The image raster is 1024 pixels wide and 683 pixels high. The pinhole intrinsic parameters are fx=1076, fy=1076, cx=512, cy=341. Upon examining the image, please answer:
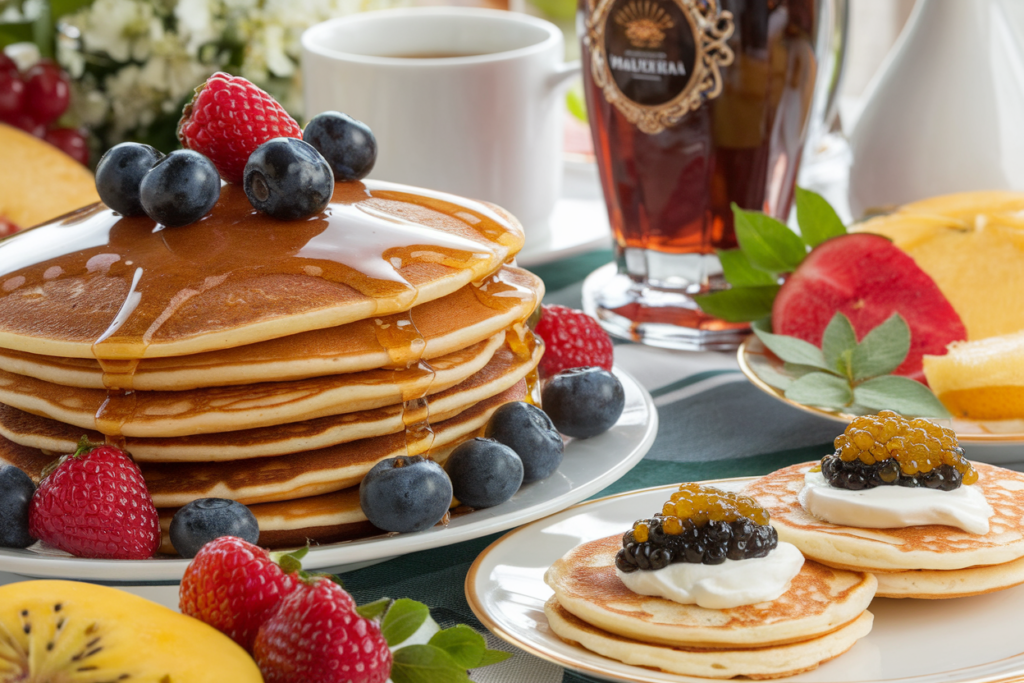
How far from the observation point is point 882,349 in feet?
3.99

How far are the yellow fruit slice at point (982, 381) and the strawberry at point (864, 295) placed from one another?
94mm

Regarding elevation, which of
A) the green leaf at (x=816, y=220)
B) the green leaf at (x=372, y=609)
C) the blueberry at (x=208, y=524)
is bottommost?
Answer: the blueberry at (x=208, y=524)

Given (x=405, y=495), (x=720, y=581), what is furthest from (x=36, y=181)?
(x=720, y=581)

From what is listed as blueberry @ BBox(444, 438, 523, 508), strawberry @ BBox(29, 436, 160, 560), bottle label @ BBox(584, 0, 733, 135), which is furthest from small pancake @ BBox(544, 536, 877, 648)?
bottle label @ BBox(584, 0, 733, 135)

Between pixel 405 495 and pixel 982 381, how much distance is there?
648mm

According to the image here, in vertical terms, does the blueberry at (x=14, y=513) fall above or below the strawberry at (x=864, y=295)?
below

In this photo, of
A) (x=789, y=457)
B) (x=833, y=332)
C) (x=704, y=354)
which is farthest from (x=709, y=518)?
(x=704, y=354)

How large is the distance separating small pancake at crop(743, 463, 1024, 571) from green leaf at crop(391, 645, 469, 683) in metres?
0.31

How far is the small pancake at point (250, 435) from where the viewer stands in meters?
0.89

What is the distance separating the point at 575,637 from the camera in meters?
0.76

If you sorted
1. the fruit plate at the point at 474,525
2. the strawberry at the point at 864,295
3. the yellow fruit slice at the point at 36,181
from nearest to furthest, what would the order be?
the fruit plate at the point at 474,525
the strawberry at the point at 864,295
the yellow fruit slice at the point at 36,181

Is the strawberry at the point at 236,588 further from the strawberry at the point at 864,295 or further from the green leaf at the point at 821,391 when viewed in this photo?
the strawberry at the point at 864,295

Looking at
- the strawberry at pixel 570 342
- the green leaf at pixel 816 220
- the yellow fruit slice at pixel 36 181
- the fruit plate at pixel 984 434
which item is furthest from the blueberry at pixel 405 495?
the yellow fruit slice at pixel 36 181

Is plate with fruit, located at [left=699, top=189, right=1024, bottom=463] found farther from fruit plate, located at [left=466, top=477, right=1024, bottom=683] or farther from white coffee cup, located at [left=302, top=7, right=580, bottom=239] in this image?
white coffee cup, located at [left=302, top=7, right=580, bottom=239]
